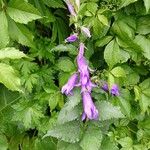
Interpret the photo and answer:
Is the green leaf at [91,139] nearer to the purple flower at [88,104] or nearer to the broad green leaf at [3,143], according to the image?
the purple flower at [88,104]

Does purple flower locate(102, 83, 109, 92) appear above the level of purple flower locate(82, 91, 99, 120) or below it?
below

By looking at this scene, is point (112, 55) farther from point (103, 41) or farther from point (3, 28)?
point (3, 28)

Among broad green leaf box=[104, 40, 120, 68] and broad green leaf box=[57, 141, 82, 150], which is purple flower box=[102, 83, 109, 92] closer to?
broad green leaf box=[104, 40, 120, 68]

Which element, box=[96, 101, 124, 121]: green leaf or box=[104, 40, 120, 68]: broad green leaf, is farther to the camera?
box=[104, 40, 120, 68]: broad green leaf

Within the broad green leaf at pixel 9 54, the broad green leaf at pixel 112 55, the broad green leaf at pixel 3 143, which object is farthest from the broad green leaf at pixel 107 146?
the broad green leaf at pixel 9 54

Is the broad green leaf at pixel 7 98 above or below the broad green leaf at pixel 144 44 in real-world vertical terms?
below

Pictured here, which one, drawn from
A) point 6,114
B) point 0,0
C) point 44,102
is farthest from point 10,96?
point 0,0

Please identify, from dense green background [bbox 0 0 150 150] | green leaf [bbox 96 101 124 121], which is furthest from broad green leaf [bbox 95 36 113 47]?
green leaf [bbox 96 101 124 121]
